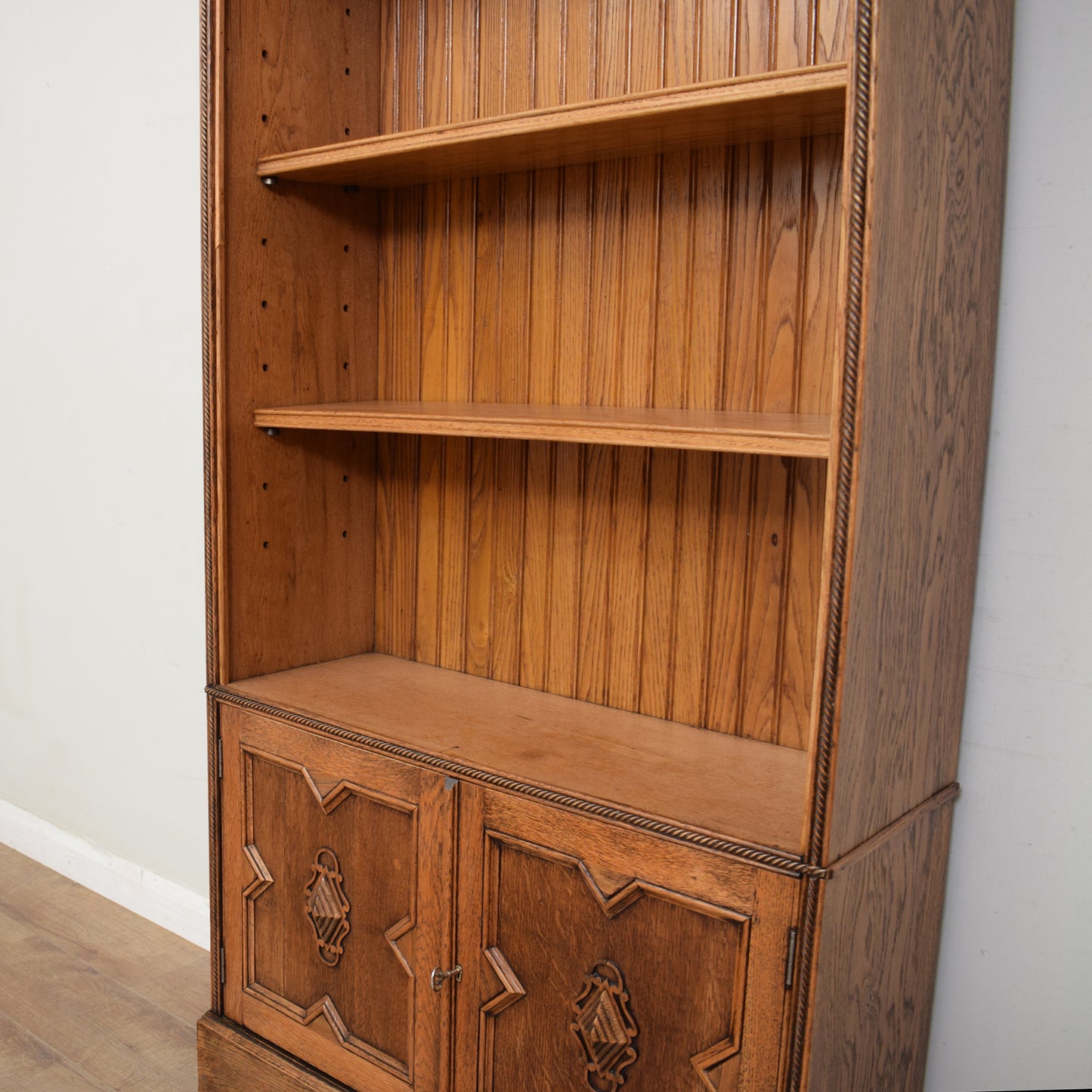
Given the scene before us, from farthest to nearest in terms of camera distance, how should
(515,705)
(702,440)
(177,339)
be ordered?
1. (177,339)
2. (515,705)
3. (702,440)

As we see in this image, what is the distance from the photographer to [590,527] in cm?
202

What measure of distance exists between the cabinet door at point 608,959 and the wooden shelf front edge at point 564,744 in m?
0.05

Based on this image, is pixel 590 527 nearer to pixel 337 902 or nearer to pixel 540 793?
pixel 540 793

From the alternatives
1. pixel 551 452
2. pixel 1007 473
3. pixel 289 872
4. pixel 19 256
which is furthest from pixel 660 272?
pixel 19 256

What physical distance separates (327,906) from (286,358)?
3.35 feet

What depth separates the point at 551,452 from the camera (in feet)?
6.77

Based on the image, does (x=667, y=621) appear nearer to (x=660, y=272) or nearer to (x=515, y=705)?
(x=515, y=705)

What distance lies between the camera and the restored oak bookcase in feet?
4.73

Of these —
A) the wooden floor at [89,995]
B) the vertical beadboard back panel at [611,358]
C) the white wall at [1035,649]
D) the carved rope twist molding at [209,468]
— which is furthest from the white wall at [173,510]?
the carved rope twist molding at [209,468]

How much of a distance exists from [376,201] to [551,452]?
2.17 ft

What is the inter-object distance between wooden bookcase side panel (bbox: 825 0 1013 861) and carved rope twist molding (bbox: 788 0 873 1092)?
0.04ft

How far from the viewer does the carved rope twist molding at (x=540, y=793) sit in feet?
4.68

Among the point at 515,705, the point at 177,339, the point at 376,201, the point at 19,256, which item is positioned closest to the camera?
the point at 515,705

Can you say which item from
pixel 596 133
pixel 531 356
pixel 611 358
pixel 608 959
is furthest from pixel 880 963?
pixel 596 133
